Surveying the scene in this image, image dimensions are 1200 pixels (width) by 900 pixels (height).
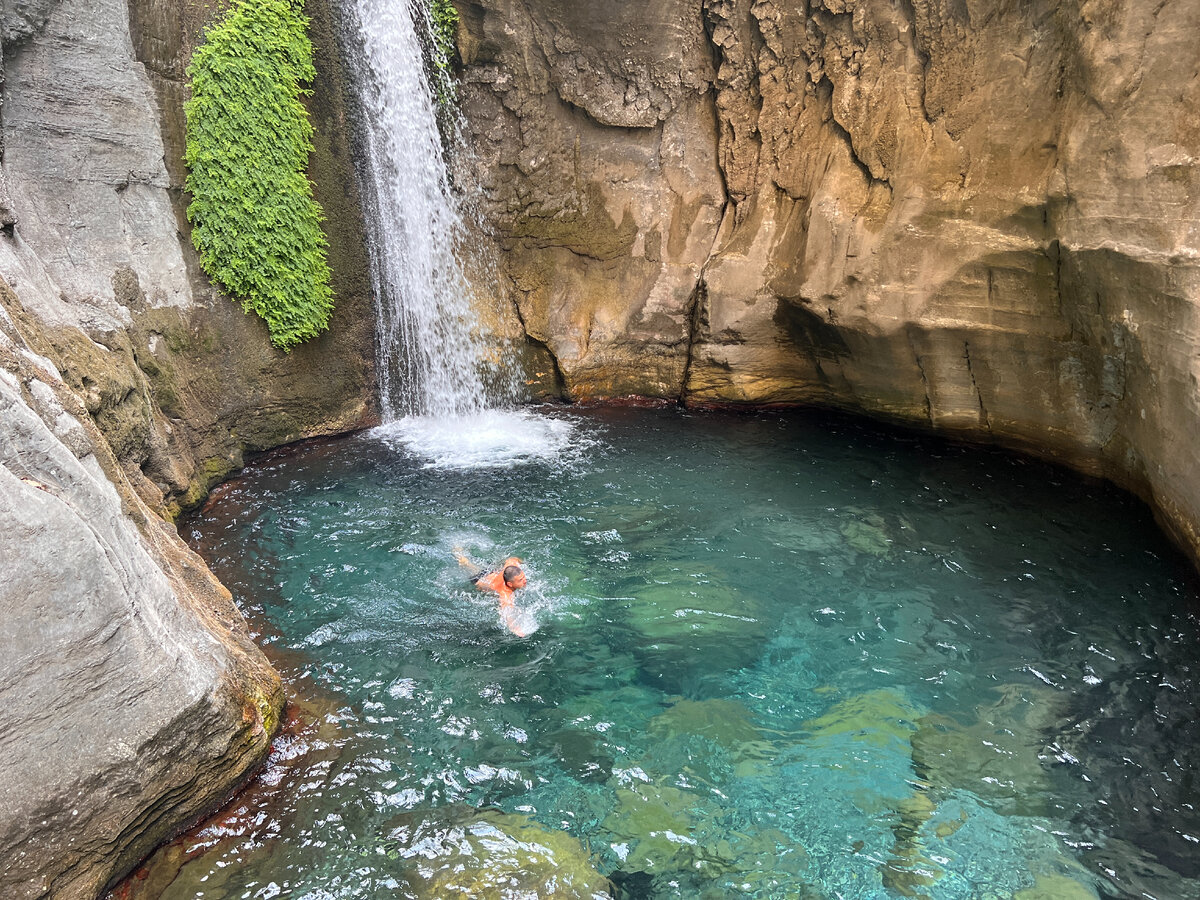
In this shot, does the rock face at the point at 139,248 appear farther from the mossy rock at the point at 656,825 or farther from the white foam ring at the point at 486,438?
the mossy rock at the point at 656,825

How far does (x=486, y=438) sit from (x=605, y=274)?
2.97m

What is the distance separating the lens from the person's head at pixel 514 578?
20.2 feet

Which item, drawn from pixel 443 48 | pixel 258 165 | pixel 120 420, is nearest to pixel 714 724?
pixel 120 420

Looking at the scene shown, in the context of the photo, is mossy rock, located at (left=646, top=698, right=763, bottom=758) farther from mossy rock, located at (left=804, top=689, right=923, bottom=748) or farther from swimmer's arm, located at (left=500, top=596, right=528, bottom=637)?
swimmer's arm, located at (left=500, top=596, right=528, bottom=637)

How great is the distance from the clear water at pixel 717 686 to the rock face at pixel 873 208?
1373mm

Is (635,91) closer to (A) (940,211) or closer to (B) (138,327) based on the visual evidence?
(A) (940,211)

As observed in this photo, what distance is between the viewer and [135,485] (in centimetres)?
627

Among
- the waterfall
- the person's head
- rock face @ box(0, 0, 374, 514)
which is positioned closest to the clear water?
the person's head

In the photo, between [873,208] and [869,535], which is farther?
[873,208]

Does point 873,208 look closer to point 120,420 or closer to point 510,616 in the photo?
point 510,616

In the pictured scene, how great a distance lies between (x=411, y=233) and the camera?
10.1 m

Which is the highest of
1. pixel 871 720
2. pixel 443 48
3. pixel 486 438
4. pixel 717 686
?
pixel 443 48

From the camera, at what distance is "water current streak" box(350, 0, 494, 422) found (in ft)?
31.0

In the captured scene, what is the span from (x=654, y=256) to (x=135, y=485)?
7.01 m
